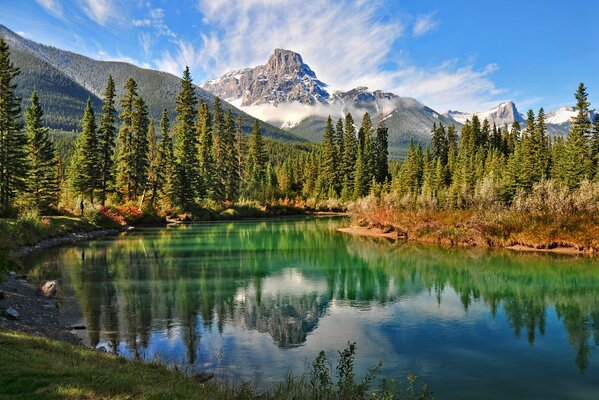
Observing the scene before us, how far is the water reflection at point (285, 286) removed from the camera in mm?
16438

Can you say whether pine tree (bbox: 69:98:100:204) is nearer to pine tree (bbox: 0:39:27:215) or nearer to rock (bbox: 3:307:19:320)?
pine tree (bbox: 0:39:27:215)

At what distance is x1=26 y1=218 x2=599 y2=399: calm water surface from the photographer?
1291cm

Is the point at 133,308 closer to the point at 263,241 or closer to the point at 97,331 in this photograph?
the point at 97,331

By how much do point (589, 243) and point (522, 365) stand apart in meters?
26.2

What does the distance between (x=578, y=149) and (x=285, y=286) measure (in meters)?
54.2

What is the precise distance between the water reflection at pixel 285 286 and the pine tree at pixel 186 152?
29652mm

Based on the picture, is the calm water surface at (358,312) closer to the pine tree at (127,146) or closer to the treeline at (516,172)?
the treeline at (516,172)

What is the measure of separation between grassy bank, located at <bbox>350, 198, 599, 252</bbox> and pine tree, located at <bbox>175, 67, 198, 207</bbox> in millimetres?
34861

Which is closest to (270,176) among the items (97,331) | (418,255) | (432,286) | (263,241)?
(263,241)

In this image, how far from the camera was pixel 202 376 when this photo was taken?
11273 millimetres

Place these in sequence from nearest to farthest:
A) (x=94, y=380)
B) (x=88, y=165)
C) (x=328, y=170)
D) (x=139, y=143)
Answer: (x=94, y=380) → (x=88, y=165) → (x=139, y=143) → (x=328, y=170)

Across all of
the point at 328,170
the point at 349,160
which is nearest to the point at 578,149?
the point at 349,160

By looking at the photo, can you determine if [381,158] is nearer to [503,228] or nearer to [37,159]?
[503,228]

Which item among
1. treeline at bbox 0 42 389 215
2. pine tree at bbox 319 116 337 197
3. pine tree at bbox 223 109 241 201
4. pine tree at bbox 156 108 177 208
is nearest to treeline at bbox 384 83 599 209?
treeline at bbox 0 42 389 215
